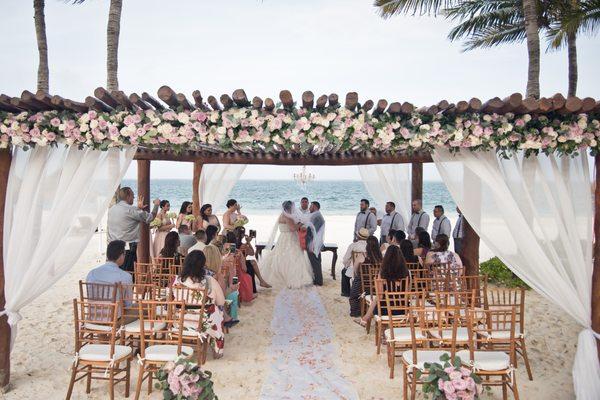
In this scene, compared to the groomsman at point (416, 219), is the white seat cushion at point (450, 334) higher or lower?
lower

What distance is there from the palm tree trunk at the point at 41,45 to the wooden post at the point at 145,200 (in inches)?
111

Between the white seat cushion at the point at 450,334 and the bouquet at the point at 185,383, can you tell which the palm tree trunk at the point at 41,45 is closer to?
the bouquet at the point at 185,383

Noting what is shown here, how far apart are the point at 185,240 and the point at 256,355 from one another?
8.73 ft

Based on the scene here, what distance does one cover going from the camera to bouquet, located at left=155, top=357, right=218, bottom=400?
10.8ft

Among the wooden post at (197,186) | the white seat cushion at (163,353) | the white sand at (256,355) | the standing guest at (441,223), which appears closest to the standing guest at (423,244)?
the white sand at (256,355)

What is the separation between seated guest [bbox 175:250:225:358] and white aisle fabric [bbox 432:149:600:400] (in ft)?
9.44

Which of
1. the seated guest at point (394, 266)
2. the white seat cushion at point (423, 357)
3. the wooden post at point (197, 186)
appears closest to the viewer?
the white seat cushion at point (423, 357)

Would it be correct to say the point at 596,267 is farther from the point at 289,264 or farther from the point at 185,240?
the point at 289,264

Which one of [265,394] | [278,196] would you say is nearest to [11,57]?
[265,394]

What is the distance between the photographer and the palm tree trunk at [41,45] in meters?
9.58

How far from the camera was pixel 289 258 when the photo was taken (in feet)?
30.8

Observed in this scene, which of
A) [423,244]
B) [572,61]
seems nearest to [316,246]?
[423,244]

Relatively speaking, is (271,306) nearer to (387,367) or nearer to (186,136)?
(387,367)

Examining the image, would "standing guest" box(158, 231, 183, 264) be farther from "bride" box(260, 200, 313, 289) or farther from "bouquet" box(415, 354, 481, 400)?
"bouquet" box(415, 354, 481, 400)
